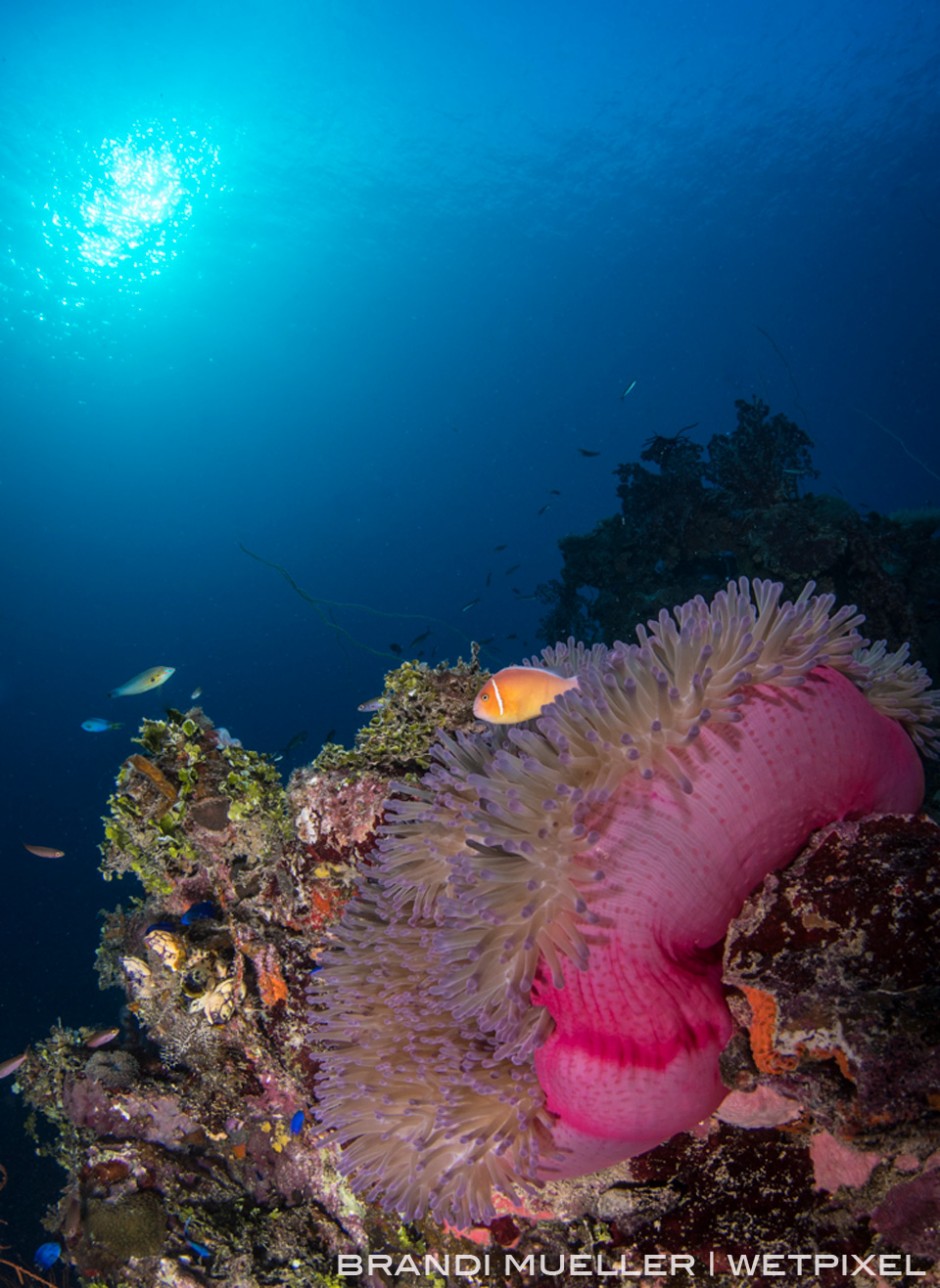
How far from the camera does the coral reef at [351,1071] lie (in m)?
1.91

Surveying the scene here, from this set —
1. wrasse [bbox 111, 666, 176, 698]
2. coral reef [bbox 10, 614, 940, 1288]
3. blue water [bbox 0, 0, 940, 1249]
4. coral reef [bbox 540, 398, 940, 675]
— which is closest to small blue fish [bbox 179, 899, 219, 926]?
coral reef [bbox 10, 614, 940, 1288]

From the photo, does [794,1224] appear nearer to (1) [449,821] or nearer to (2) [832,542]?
(1) [449,821]

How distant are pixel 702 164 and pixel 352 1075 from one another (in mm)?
75231

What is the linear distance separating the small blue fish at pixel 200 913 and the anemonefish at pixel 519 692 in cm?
290

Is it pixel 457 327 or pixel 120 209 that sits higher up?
pixel 457 327

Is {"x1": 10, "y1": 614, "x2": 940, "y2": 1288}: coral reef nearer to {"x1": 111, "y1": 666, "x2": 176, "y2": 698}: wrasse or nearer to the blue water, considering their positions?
{"x1": 111, "y1": 666, "x2": 176, "y2": 698}: wrasse

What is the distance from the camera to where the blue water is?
38938 mm

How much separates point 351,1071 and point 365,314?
8451 cm

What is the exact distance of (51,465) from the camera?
72.8 meters

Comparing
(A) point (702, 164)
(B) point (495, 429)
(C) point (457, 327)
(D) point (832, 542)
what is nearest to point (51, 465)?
(C) point (457, 327)

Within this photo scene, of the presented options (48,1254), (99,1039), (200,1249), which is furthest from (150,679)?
(200,1249)

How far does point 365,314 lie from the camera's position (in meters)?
75.9

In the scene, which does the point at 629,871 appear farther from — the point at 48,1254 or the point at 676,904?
the point at 48,1254

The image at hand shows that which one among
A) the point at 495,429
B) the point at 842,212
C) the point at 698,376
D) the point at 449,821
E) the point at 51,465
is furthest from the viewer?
the point at 495,429
